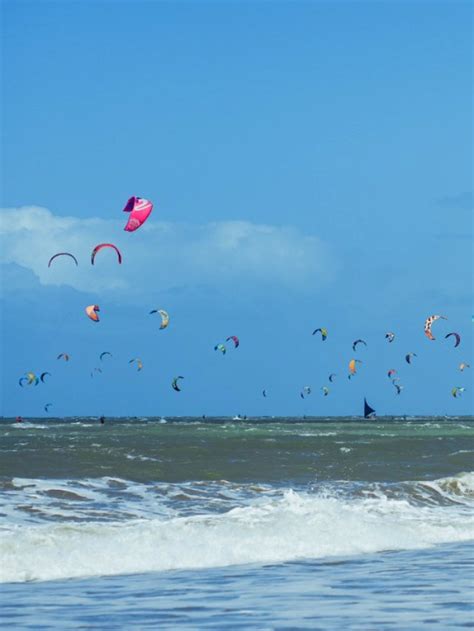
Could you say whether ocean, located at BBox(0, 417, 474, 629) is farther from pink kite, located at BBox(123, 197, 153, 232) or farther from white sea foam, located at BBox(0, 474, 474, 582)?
pink kite, located at BBox(123, 197, 153, 232)

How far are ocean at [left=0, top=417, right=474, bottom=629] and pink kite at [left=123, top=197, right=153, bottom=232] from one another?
5994 millimetres

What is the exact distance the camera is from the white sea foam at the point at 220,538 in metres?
13.3

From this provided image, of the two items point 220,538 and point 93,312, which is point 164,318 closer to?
point 93,312

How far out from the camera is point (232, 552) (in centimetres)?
1420

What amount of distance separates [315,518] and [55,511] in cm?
436

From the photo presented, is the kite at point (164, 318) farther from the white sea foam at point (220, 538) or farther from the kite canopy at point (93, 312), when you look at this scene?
the white sea foam at point (220, 538)

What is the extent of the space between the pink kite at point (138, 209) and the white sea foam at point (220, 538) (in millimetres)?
10452

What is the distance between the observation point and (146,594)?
10.9 metres

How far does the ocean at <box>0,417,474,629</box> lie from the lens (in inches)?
382

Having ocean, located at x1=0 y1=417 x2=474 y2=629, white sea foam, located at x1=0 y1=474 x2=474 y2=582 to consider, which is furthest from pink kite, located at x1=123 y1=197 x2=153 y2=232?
white sea foam, located at x1=0 y1=474 x2=474 y2=582

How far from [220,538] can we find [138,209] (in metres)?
14.8

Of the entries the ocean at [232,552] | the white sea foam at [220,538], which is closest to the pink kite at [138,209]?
the ocean at [232,552]

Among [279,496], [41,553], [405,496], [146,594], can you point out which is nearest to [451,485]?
[405,496]

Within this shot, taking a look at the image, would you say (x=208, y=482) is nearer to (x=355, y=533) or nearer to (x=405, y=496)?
(x=405, y=496)
